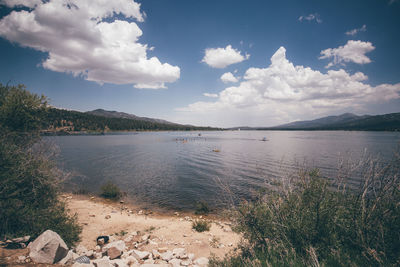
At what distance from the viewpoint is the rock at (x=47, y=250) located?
589 cm

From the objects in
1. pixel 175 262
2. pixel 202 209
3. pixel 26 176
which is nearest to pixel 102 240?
pixel 175 262

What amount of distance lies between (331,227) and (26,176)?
14148 mm

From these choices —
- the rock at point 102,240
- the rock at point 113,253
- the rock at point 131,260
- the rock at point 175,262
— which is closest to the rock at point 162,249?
the rock at point 175,262

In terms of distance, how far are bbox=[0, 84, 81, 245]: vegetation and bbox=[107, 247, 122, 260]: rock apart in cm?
253

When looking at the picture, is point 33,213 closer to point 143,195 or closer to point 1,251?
point 1,251

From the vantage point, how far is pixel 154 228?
11969 mm

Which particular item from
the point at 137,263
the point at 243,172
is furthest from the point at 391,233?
the point at 243,172

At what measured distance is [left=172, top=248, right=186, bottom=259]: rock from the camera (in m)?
8.35

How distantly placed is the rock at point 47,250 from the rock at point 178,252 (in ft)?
15.9

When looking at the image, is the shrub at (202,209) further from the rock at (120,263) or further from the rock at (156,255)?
the rock at (120,263)

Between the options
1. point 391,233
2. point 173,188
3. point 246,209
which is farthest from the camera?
point 173,188

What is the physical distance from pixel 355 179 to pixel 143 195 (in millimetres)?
27728

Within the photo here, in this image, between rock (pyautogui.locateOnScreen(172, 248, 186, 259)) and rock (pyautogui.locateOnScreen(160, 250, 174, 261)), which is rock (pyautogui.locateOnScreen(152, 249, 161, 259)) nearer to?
rock (pyautogui.locateOnScreen(160, 250, 174, 261))

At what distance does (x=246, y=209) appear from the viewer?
7195mm
